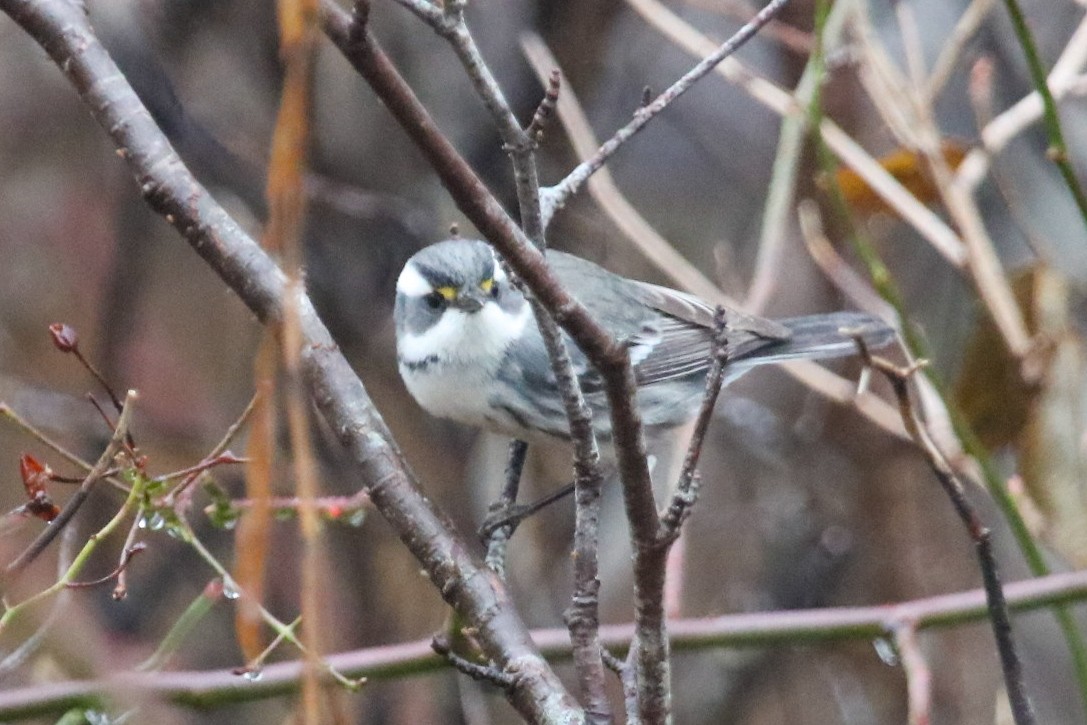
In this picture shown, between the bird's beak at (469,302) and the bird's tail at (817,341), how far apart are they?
32.8 inches

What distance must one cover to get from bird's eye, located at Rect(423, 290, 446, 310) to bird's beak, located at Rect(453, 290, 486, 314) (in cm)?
4

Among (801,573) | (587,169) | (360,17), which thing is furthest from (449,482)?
(360,17)

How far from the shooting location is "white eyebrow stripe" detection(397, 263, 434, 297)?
319cm

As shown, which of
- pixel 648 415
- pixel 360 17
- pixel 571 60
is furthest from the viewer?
pixel 571 60

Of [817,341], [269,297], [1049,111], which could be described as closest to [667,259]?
[817,341]

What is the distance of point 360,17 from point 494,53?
11.5 ft

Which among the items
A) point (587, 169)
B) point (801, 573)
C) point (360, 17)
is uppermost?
point (801, 573)

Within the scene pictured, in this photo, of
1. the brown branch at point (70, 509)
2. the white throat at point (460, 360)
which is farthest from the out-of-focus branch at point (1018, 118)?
the brown branch at point (70, 509)

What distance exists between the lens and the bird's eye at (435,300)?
125 inches

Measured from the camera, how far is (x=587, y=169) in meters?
1.72

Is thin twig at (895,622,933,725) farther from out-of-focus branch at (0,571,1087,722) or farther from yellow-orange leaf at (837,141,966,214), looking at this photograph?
yellow-orange leaf at (837,141,966,214)

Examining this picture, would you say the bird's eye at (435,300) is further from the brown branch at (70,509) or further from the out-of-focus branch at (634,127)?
the brown branch at (70,509)

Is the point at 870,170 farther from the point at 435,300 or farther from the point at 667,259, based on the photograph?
the point at 435,300

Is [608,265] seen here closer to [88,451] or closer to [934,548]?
[934,548]
